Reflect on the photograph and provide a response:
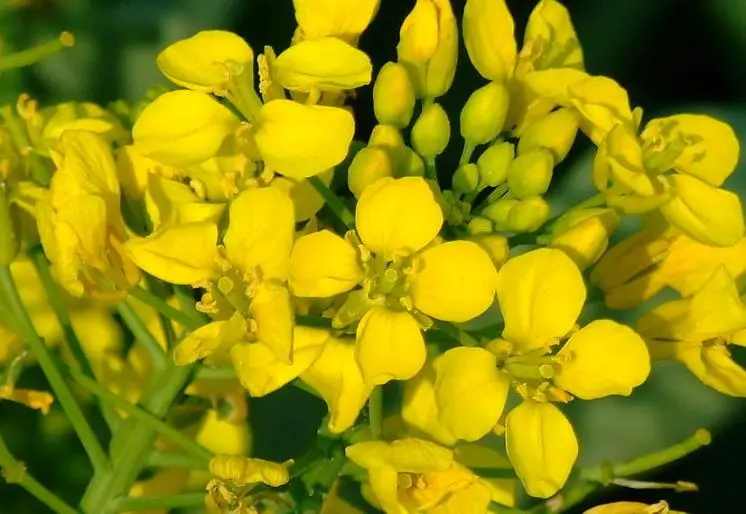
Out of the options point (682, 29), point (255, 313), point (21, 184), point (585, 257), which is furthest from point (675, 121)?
point (682, 29)

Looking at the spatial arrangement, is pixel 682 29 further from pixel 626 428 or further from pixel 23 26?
pixel 23 26

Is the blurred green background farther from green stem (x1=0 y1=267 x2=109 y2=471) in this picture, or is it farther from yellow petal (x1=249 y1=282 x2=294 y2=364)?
yellow petal (x1=249 y1=282 x2=294 y2=364)

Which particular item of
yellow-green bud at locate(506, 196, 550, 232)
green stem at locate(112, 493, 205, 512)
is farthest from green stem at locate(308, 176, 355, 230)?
green stem at locate(112, 493, 205, 512)

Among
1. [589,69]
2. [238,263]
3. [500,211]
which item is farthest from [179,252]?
[589,69]

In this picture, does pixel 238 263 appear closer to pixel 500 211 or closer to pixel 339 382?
pixel 339 382

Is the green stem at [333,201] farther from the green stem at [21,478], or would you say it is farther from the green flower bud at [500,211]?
the green stem at [21,478]

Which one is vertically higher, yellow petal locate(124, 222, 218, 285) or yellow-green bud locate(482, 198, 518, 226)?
yellow petal locate(124, 222, 218, 285)
